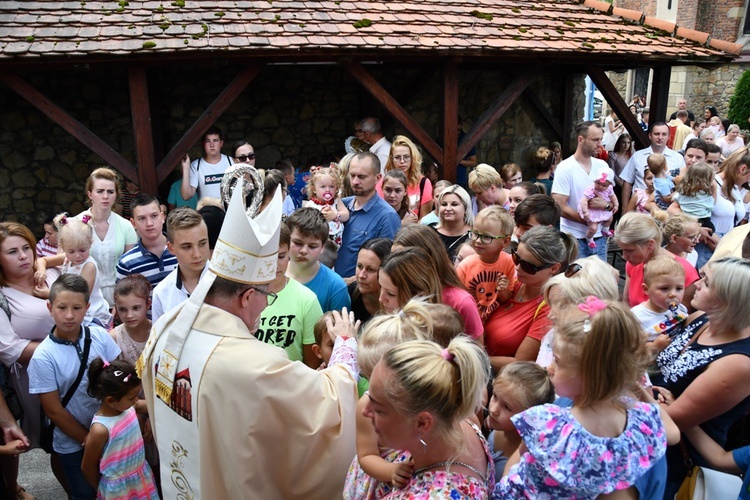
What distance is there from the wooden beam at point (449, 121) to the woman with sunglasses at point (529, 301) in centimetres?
418

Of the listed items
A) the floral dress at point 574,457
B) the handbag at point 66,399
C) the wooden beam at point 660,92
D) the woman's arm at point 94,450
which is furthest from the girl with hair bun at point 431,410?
the wooden beam at point 660,92

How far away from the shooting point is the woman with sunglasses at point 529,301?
3.28m

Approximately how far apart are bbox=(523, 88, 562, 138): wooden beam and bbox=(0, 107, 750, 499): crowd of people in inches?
200

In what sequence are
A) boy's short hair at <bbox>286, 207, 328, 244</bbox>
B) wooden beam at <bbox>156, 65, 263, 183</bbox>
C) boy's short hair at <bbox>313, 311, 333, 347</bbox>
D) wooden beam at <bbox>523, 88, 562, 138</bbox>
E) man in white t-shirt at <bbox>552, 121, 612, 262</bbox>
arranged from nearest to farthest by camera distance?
boy's short hair at <bbox>313, 311, 333, 347</bbox> < boy's short hair at <bbox>286, 207, 328, 244</bbox> < man in white t-shirt at <bbox>552, 121, 612, 262</bbox> < wooden beam at <bbox>156, 65, 263, 183</bbox> < wooden beam at <bbox>523, 88, 562, 138</bbox>

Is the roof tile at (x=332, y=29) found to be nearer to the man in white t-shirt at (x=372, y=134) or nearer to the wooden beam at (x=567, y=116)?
the man in white t-shirt at (x=372, y=134)

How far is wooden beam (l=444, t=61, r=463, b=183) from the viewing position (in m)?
7.52

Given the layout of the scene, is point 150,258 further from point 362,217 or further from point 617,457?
point 617,457

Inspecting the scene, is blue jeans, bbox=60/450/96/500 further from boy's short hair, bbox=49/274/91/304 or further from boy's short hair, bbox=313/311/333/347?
boy's short hair, bbox=313/311/333/347

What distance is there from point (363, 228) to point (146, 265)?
1635 mm

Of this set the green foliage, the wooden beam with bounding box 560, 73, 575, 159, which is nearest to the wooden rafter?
the wooden beam with bounding box 560, 73, 575, 159

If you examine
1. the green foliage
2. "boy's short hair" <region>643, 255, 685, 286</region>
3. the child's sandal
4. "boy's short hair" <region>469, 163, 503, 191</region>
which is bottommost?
the green foliage

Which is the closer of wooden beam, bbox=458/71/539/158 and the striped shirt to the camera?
the striped shirt

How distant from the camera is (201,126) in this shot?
258 inches

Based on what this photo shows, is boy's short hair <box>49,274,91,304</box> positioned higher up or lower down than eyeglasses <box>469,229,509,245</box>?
lower down
